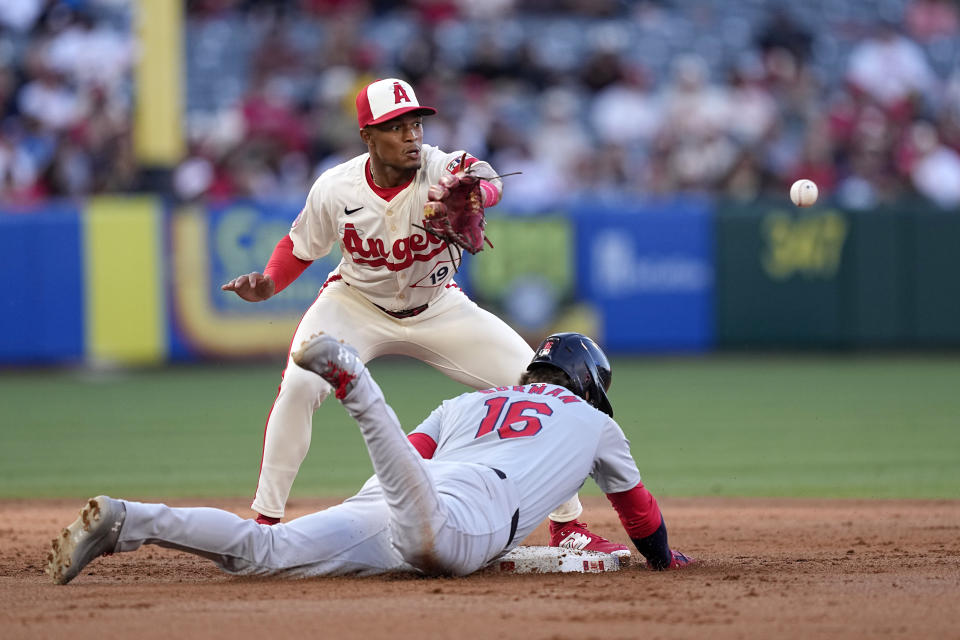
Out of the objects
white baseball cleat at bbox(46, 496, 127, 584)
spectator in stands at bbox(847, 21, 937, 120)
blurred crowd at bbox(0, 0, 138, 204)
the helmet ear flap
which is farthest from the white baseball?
spectator in stands at bbox(847, 21, 937, 120)

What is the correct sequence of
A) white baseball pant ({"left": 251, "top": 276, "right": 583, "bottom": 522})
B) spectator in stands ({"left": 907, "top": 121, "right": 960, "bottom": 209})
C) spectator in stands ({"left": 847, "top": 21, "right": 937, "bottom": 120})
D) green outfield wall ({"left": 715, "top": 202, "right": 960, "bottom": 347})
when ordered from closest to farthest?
1. white baseball pant ({"left": 251, "top": 276, "right": 583, "bottom": 522})
2. green outfield wall ({"left": 715, "top": 202, "right": 960, "bottom": 347})
3. spectator in stands ({"left": 907, "top": 121, "right": 960, "bottom": 209})
4. spectator in stands ({"left": 847, "top": 21, "right": 937, "bottom": 120})

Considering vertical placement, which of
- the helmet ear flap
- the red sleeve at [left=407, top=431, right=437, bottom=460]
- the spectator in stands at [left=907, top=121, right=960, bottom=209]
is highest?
the spectator in stands at [left=907, top=121, right=960, bottom=209]

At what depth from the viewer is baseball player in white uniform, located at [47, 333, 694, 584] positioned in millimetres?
4055

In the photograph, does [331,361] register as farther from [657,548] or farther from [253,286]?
[657,548]

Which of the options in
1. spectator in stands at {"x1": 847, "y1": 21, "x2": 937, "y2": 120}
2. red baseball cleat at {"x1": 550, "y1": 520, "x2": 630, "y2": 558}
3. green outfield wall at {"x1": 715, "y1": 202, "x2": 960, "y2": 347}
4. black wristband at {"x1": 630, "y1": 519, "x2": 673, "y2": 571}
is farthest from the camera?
spectator in stands at {"x1": 847, "y1": 21, "x2": 937, "y2": 120}

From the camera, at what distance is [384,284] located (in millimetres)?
5348

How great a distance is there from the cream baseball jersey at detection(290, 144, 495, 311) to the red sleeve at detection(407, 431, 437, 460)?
A: 0.84m

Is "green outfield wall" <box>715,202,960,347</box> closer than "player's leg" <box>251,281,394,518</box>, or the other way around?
"player's leg" <box>251,281,394,518</box>

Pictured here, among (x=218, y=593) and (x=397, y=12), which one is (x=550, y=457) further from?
(x=397, y=12)

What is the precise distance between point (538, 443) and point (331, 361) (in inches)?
33.0

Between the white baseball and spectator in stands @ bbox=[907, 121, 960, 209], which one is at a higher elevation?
spectator in stands @ bbox=[907, 121, 960, 209]

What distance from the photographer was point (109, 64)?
1490 centimetres

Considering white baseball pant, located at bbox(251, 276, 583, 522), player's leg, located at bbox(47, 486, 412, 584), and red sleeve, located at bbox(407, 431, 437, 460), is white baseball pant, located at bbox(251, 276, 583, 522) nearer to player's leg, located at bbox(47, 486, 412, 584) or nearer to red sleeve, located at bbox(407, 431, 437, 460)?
red sleeve, located at bbox(407, 431, 437, 460)

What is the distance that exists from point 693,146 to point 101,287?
20.8 feet
